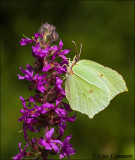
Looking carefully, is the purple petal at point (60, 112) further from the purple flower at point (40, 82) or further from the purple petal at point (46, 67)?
the purple petal at point (46, 67)

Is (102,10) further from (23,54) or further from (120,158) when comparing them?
(120,158)

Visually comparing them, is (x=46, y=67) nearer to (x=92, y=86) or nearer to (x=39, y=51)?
(x=39, y=51)

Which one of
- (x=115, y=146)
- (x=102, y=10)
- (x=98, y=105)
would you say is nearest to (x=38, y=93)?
(x=98, y=105)

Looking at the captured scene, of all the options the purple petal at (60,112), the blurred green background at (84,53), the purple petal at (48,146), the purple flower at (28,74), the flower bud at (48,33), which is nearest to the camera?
the purple petal at (48,146)

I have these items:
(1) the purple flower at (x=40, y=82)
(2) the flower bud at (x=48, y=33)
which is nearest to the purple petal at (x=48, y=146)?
(1) the purple flower at (x=40, y=82)

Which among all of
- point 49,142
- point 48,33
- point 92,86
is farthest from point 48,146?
point 48,33

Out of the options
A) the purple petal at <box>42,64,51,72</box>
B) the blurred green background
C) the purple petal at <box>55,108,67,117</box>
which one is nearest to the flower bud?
the purple petal at <box>42,64,51,72</box>
